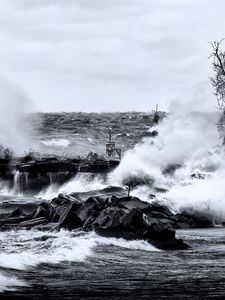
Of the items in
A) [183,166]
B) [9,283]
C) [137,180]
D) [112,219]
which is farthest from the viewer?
[183,166]

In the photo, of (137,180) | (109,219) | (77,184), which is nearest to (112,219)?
(109,219)

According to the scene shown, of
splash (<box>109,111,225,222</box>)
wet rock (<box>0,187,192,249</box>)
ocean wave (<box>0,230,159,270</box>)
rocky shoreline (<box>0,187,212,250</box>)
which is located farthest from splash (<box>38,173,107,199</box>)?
ocean wave (<box>0,230,159,270</box>)

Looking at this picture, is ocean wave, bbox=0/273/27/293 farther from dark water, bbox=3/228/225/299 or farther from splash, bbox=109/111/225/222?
splash, bbox=109/111/225/222

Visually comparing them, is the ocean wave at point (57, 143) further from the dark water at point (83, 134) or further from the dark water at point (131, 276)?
the dark water at point (131, 276)

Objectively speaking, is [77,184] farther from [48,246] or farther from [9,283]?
[9,283]

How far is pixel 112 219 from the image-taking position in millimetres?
22141

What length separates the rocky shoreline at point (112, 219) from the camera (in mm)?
20453

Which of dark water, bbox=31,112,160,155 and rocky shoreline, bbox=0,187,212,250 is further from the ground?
dark water, bbox=31,112,160,155

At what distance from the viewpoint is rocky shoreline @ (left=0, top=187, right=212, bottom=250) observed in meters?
20.5

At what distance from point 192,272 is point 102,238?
672 cm

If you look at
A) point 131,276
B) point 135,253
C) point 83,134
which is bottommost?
point 135,253

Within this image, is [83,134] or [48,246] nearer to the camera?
[48,246]

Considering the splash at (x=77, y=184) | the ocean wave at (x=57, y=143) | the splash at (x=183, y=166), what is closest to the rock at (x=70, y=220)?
the splash at (x=183, y=166)

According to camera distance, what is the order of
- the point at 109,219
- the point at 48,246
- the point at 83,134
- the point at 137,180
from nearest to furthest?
the point at 48,246 → the point at 109,219 → the point at 137,180 → the point at 83,134
